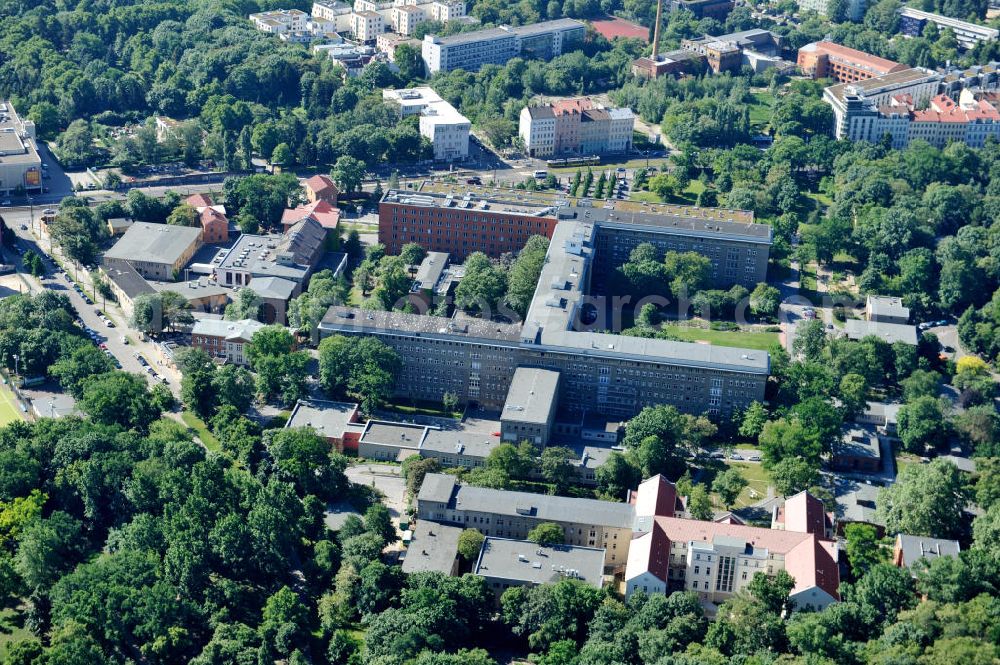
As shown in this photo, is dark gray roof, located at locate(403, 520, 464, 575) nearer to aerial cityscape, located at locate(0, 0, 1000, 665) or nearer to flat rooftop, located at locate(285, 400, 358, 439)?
aerial cityscape, located at locate(0, 0, 1000, 665)

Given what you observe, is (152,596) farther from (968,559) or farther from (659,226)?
(659,226)

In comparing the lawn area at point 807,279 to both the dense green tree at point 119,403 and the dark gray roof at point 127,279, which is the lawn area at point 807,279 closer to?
the dark gray roof at point 127,279

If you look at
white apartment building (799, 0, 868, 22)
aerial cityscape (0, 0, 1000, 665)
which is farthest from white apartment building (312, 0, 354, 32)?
white apartment building (799, 0, 868, 22)

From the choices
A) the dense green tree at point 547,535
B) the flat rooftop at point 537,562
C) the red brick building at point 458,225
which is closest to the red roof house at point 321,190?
the red brick building at point 458,225

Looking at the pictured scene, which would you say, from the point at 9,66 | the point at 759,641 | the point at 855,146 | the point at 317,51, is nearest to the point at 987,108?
the point at 855,146

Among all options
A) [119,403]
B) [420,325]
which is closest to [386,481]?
[420,325]

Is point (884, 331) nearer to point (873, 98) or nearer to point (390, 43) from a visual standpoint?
point (873, 98)
